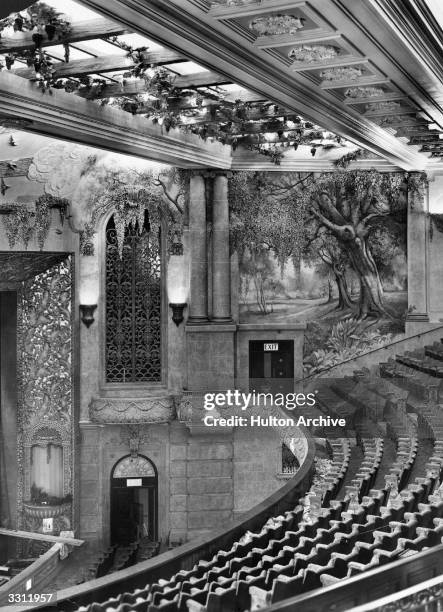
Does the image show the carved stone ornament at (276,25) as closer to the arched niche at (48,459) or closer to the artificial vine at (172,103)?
the artificial vine at (172,103)

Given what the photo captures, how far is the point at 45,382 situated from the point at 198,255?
369 centimetres

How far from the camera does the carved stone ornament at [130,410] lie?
15094 mm

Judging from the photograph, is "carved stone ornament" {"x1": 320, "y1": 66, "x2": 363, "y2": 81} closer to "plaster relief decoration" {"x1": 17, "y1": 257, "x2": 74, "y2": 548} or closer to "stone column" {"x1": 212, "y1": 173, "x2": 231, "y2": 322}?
"stone column" {"x1": 212, "y1": 173, "x2": 231, "y2": 322}

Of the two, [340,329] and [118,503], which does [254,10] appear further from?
[118,503]

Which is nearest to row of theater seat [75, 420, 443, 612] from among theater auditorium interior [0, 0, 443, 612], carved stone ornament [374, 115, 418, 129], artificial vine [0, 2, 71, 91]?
theater auditorium interior [0, 0, 443, 612]

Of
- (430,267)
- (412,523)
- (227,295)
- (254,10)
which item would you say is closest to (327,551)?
(412,523)

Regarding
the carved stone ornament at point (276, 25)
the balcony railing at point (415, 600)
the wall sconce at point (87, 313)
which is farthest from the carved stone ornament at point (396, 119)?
the balcony railing at point (415, 600)

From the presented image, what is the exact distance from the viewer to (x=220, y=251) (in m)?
15.2

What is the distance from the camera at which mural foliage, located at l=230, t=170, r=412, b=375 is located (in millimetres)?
15492

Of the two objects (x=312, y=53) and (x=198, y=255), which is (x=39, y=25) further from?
(x=198, y=255)

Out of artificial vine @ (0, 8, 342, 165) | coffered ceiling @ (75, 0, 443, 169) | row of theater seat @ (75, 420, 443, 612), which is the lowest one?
row of theater seat @ (75, 420, 443, 612)

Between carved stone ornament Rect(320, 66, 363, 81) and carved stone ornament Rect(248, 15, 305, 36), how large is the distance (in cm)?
134

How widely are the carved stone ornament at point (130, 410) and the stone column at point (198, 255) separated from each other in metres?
1.67

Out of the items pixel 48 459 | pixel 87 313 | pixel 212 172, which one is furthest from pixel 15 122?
pixel 48 459
